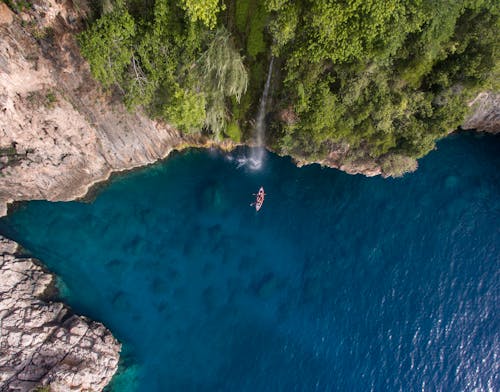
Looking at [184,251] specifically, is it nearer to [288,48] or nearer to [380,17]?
[288,48]

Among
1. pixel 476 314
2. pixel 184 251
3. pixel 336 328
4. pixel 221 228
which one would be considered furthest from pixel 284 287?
pixel 476 314

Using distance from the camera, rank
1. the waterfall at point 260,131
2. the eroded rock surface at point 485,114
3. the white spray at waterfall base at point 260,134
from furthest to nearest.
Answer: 1. the eroded rock surface at point 485,114
2. the white spray at waterfall base at point 260,134
3. the waterfall at point 260,131

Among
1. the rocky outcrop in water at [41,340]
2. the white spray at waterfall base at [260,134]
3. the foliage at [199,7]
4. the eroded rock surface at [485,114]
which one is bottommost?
the rocky outcrop in water at [41,340]

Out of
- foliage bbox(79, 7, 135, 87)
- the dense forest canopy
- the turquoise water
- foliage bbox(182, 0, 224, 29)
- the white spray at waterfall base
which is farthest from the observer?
the turquoise water

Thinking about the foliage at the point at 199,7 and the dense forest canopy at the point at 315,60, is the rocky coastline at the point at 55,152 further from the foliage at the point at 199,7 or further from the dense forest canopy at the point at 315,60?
the foliage at the point at 199,7

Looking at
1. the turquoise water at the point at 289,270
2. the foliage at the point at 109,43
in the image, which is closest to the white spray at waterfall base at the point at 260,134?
the turquoise water at the point at 289,270

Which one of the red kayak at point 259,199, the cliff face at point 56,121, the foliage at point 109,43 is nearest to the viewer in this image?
the foliage at point 109,43

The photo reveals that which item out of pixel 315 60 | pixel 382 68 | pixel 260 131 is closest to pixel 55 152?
pixel 260 131

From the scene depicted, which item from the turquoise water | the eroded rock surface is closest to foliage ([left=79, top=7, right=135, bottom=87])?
the turquoise water

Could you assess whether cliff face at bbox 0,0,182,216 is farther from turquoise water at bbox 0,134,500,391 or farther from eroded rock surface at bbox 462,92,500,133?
eroded rock surface at bbox 462,92,500,133
